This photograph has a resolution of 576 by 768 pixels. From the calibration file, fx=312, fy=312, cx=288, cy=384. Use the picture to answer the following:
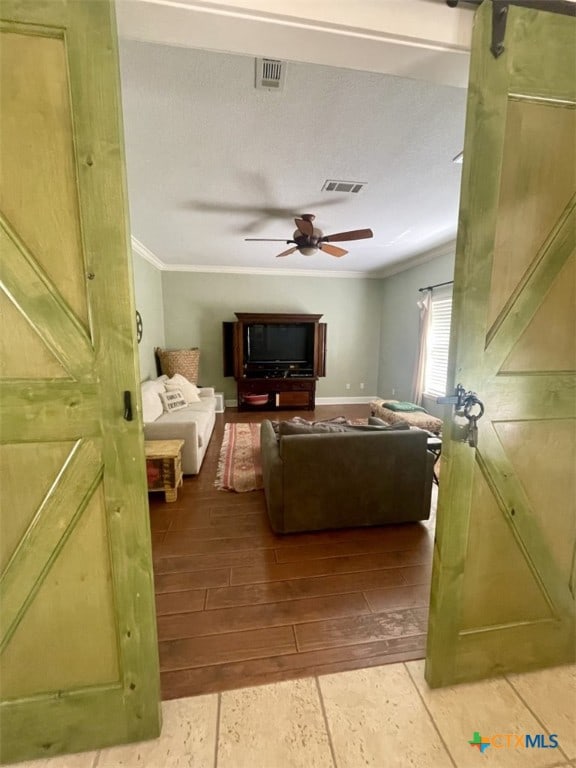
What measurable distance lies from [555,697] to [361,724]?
2.65 feet

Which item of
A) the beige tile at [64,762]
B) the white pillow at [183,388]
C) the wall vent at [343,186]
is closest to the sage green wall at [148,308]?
the white pillow at [183,388]

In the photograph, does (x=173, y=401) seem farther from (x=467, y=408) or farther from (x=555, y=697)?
(x=555, y=697)

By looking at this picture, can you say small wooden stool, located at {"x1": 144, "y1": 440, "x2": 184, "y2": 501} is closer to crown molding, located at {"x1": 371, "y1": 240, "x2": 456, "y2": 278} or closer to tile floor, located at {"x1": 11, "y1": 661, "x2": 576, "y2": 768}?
tile floor, located at {"x1": 11, "y1": 661, "x2": 576, "y2": 768}

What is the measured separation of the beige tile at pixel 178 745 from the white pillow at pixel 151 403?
241cm

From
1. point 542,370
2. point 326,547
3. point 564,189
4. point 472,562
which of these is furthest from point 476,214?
point 326,547

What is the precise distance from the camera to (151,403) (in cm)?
351

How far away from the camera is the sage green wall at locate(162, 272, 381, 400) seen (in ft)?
18.8

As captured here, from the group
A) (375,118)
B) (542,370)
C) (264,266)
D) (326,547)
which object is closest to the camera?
(542,370)

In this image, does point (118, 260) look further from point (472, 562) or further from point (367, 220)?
point (367, 220)

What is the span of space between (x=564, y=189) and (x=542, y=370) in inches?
25.3

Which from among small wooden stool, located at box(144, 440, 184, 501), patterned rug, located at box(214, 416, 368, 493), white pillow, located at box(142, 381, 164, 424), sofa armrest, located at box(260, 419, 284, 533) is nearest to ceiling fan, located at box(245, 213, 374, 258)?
patterned rug, located at box(214, 416, 368, 493)

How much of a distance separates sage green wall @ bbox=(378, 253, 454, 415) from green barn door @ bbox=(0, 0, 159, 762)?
179 inches

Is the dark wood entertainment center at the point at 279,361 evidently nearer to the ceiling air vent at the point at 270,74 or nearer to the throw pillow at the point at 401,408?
the throw pillow at the point at 401,408

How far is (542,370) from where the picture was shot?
120 centimetres
